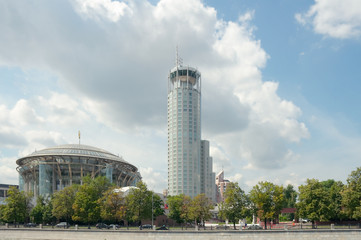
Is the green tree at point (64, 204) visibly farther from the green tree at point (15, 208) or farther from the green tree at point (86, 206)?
the green tree at point (15, 208)

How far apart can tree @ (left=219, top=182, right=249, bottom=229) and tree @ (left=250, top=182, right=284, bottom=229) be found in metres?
2.28

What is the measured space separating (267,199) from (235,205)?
7543 millimetres

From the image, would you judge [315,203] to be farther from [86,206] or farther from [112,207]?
[86,206]

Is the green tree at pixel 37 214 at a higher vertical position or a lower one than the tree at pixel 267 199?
lower

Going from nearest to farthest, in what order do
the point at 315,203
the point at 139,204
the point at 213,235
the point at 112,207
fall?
the point at 213,235 < the point at 315,203 < the point at 139,204 < the point at 112,207

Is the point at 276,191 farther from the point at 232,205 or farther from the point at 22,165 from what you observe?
the point at 22,165

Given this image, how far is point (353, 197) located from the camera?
7350 cm

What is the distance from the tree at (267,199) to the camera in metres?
75.9

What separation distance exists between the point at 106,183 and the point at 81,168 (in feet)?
100

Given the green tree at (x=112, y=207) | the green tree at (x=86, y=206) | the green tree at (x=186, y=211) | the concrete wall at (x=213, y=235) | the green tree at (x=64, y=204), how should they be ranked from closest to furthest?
the concrete wall at (x=213, y=235)
the green tree at (x=112, y=207)
the green tree at (x=86, y=206)
the green tree at (x=64, y=204)
the green tree at (x=186, y=211)

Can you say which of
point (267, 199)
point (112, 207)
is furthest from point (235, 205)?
point (112, 207)

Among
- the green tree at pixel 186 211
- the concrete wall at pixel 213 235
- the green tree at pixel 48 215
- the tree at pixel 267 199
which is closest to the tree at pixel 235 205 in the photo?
the tree at pixel 267 199

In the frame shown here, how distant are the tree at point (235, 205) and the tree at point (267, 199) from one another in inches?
89.8

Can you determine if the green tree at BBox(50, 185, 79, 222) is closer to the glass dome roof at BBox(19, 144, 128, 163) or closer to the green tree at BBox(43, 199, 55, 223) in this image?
the green tree at BBox(43, 199, 55, 223)
